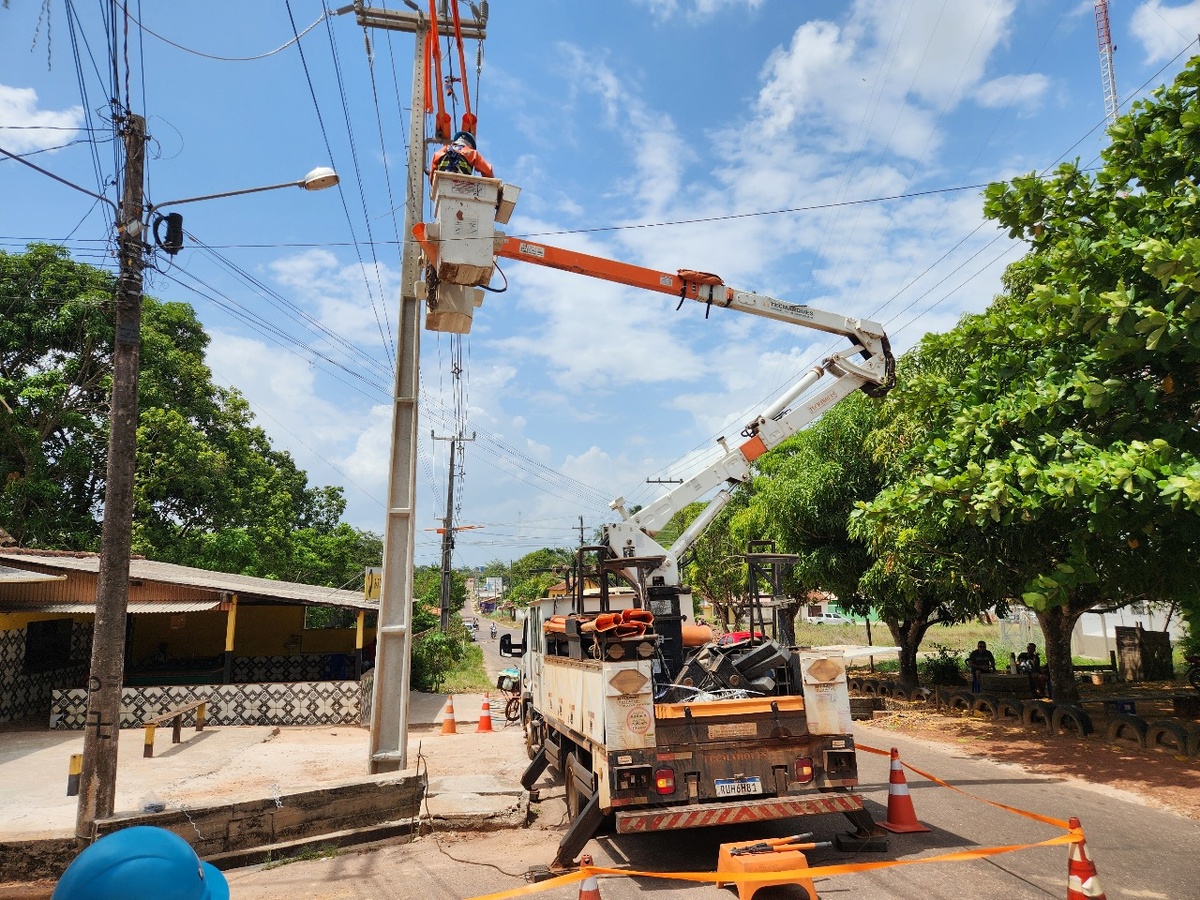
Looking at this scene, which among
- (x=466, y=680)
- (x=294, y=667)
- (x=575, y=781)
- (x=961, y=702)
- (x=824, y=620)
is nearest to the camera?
(x=575, y=781)

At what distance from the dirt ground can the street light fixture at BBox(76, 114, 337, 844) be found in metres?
10.7

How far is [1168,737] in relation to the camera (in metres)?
11.1

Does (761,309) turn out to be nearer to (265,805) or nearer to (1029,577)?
(1029,577)

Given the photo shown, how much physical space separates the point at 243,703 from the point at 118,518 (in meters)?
11.5

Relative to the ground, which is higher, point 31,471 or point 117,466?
point 31,471

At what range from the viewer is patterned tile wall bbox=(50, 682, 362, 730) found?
1609cm

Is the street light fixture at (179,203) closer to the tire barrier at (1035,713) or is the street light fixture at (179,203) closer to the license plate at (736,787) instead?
the license plate at (736,787)

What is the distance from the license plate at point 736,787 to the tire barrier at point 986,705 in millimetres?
11030

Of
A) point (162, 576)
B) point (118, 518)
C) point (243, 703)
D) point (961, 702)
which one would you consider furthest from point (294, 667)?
point (961, 702)

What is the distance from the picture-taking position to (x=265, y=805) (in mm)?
7508

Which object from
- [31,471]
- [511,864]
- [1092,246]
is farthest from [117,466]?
[31,471]

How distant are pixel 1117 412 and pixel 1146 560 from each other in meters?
2.12

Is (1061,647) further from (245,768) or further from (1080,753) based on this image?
(245,768)

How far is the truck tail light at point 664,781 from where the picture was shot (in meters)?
6.38
